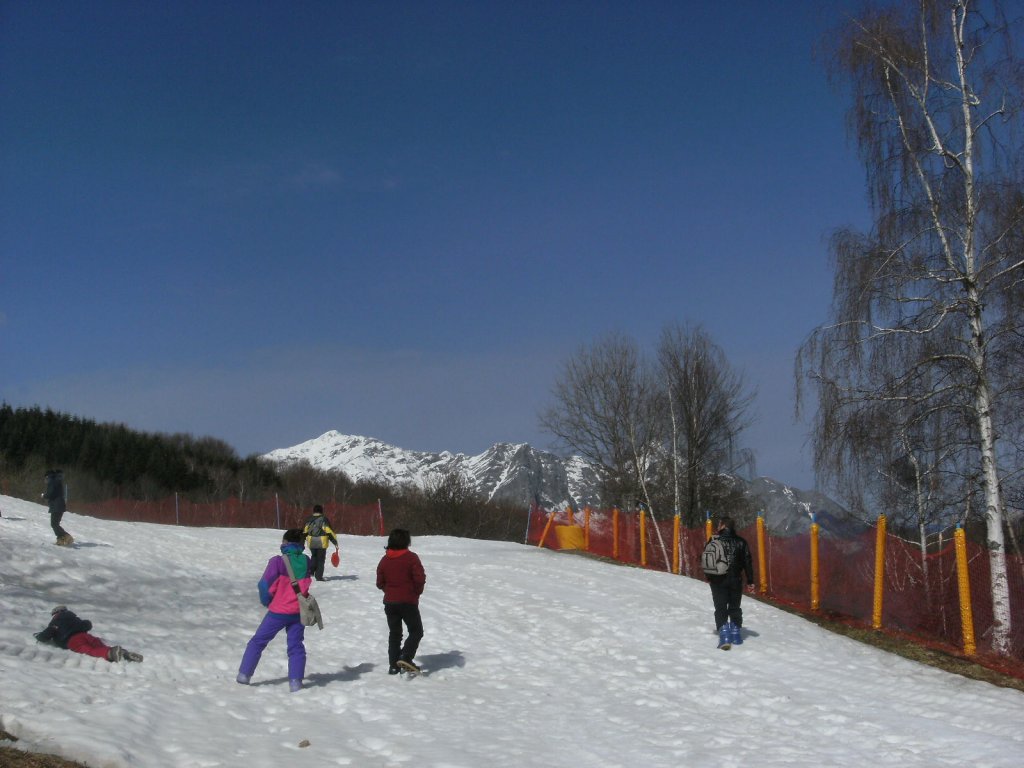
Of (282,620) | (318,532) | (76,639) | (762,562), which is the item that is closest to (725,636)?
(762,562)

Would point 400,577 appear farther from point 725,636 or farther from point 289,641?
point 725,636

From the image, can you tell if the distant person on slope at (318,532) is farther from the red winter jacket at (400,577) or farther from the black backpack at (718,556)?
the black backpack at (718,556)

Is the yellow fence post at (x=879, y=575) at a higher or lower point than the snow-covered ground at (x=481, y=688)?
higher

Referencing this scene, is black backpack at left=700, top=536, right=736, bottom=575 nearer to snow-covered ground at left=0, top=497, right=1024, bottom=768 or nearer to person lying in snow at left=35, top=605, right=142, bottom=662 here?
snow-covered ground at left=0, top=497, right=1024, bottom=768

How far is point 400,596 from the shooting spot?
484 inches

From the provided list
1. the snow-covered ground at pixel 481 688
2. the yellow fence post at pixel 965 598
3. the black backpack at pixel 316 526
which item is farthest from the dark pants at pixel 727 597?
the black backpack at pixel 316 526

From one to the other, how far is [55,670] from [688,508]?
34275mm

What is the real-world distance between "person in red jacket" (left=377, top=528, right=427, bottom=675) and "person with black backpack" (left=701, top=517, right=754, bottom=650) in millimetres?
4458

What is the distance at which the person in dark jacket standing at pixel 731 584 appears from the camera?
1434cm

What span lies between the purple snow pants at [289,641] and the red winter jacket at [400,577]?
1301 mm

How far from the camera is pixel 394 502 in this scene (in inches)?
3159

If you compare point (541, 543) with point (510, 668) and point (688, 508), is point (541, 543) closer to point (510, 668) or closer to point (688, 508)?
point (688, 508)

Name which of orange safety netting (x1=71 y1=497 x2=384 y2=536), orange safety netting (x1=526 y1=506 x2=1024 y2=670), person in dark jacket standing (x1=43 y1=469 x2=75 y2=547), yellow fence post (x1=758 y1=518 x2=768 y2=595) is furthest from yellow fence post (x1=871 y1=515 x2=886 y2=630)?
orange safety netting (x1=71 y1=497 x2=384 y2=536)

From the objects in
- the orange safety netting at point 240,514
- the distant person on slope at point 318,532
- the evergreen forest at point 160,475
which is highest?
the evergreen forest at point 160,475
